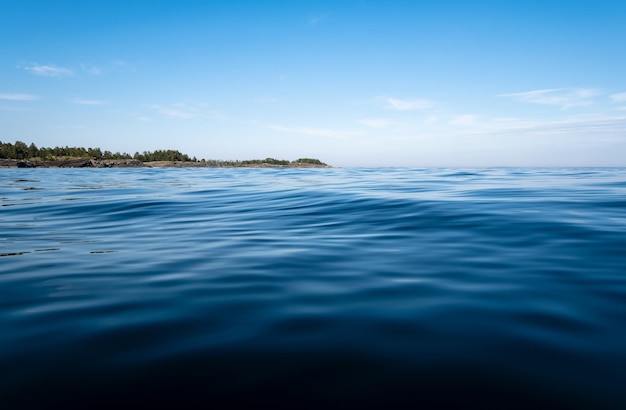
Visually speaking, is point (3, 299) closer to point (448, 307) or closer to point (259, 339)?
point (259, 339)

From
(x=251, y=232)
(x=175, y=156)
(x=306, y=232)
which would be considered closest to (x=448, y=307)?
(x=306, y=232)

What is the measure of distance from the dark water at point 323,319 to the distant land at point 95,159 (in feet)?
246

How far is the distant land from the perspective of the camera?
225 feet

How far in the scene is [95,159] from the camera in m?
80.9

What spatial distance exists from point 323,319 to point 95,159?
308 ft

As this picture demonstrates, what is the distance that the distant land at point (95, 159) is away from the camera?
225ft

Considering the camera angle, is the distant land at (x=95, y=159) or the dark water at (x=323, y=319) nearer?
the dark water at (x=323, y=319)

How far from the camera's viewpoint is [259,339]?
2.24 m

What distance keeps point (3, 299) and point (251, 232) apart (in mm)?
3422

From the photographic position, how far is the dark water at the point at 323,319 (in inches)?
68.6

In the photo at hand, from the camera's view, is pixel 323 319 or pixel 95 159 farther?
pixel 95 159

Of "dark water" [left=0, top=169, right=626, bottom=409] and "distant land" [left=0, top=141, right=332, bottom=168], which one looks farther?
"distant land" [left=0, top=141, right=332, bottom=168]

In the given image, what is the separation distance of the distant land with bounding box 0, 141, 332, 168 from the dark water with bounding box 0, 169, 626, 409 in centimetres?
7489

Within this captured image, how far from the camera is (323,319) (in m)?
2.54
